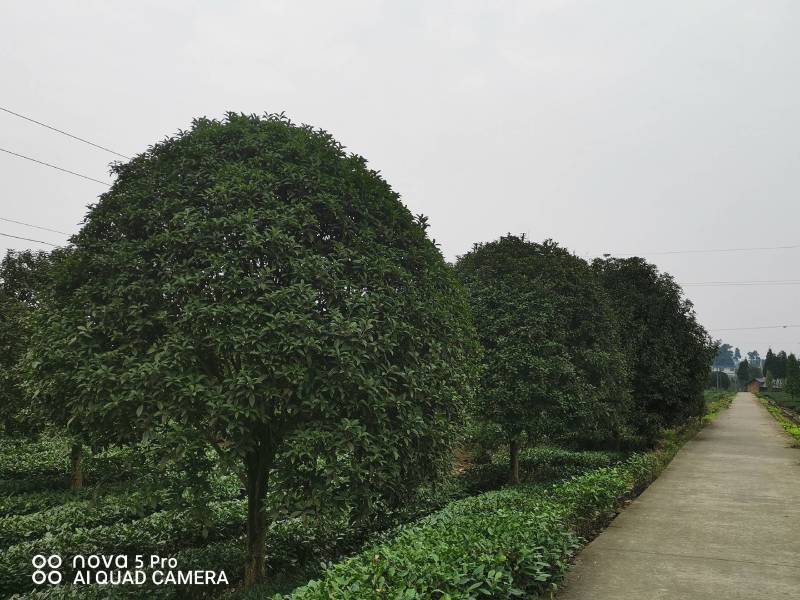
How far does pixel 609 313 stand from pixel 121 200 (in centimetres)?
1022

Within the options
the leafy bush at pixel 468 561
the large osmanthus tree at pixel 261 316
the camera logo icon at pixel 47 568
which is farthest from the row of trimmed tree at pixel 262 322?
the camera logo icon at pixel 47 568

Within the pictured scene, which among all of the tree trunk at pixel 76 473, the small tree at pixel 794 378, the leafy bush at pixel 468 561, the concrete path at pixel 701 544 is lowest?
the tree trunk at pixel 76 473

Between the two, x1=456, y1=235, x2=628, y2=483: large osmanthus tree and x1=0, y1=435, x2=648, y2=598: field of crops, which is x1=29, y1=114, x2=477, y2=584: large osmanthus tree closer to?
x1=0, y1=435, x2=648, y2=598: field of crops

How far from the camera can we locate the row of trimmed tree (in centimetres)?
532

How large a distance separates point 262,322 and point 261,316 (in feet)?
0.20

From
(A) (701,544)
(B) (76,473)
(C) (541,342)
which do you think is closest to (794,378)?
(C) (541,342)

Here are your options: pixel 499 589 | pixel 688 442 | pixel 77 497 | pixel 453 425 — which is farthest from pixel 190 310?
pixel 688 442

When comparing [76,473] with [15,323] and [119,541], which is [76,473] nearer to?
[15,323]

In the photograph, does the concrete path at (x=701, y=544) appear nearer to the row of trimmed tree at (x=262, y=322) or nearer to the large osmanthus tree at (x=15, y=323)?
the row of trimmed tree at (x=262, y=322)

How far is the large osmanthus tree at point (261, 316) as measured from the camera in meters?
5.32

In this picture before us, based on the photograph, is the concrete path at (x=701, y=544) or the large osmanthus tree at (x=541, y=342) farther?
the large osmanthus tree at (x=541, y=342)

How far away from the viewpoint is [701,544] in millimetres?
7074

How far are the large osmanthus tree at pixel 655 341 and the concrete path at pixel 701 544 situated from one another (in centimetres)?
449

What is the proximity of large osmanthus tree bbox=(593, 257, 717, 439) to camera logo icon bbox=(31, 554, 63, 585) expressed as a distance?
47.2ft
